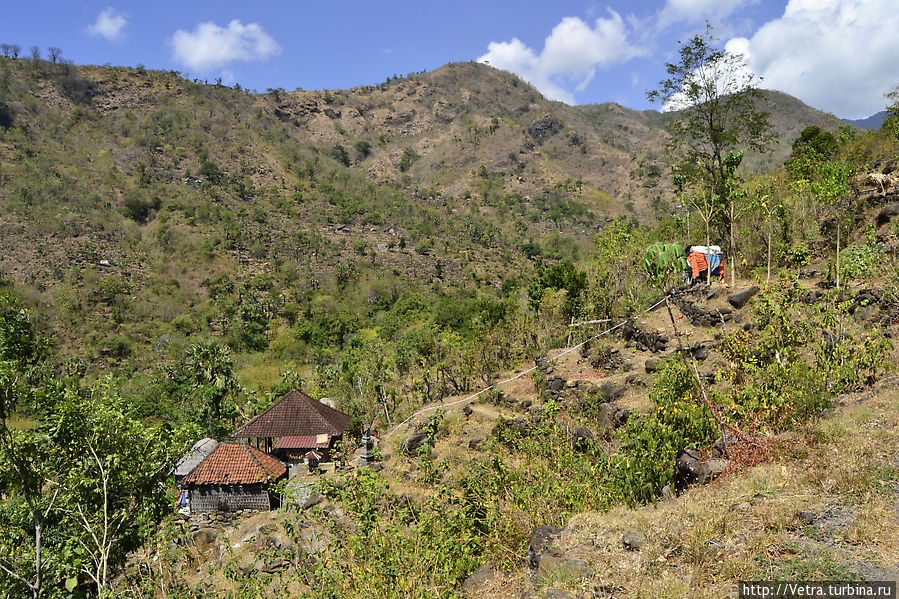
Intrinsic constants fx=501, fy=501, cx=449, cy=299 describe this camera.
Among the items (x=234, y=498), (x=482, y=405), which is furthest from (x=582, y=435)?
(x=234, y=498)

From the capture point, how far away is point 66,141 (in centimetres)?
8025

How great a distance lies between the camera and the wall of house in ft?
62.5

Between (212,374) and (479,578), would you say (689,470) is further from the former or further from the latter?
(212,374)

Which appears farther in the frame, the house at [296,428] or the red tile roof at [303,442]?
the house at [296,428]

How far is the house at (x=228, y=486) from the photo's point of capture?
1892 cm

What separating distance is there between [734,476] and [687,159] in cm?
1249

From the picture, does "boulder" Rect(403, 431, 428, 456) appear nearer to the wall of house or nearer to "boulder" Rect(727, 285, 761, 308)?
the wall of house

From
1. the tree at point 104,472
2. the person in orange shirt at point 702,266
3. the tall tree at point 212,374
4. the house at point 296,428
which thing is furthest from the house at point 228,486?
the person in orange shirt at point 702,266

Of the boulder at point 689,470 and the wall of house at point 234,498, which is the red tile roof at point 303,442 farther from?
the boulder at point 689,470

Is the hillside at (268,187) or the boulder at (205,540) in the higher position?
the hillside at (268,187)

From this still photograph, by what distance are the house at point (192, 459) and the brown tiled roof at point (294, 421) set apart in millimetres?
1299

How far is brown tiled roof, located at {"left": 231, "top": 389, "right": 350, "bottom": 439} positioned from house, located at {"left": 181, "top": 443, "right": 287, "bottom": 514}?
4243mm

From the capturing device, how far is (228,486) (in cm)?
1911

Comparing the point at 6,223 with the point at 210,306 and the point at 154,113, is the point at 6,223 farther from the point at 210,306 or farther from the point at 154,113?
the point at 154,113
